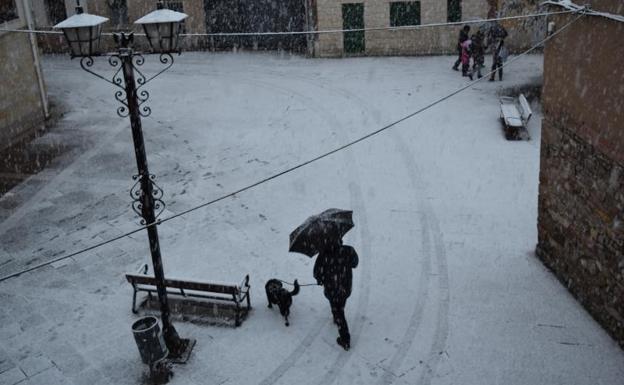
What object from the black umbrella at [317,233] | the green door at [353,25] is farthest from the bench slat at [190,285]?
the green door at [353,25]

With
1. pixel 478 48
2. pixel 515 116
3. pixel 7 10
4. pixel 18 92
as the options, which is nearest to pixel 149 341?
pixel 515 116

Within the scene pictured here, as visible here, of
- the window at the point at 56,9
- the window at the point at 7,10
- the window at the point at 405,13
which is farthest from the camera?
the window at the point at 56,9

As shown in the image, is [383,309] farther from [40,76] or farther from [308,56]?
[308,56]

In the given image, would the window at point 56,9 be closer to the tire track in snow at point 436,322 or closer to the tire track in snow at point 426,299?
the tire track in snow at point 426,299

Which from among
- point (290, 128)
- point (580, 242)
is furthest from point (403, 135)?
point (580, 242)

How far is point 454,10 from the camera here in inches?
923

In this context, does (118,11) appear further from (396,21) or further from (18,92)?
(396,21)

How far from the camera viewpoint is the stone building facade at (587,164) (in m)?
8.47

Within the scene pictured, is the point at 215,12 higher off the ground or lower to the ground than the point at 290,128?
higher

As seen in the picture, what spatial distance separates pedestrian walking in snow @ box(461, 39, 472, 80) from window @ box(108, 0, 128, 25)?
14145 millimetres

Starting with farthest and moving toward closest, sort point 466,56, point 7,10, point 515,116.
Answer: point 466,56 < point 7,10 < point 515,116

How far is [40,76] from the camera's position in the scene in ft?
61.7

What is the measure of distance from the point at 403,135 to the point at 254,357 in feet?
29.9

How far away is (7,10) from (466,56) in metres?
13.5
